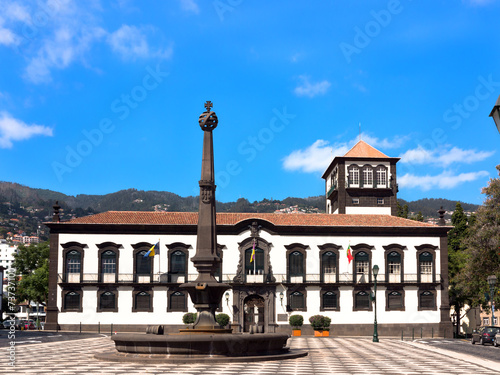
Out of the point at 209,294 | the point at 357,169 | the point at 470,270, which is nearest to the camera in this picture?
the point at 209,294

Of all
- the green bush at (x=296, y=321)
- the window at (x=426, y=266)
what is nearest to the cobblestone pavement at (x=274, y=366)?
the green bush at (x=296, y=321)

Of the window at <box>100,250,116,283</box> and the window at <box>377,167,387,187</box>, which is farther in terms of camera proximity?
the window at <box>377,167,387,187</box>

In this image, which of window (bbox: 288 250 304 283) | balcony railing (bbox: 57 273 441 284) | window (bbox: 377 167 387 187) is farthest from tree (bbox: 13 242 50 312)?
window (bbox: 377 167 387 187)

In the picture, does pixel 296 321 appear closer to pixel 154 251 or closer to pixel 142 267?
pixel 154 251

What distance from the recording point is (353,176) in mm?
60656

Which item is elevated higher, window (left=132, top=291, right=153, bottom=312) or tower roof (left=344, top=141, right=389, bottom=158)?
tower roof (left=344, top=141, right=389, bottom=158)

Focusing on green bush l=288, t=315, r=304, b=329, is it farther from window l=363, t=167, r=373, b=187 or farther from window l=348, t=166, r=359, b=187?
window l=363, t=167, r=373, b=187

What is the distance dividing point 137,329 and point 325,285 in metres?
15.8

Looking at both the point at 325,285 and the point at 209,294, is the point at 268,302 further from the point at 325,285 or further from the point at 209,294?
the point at 209,294

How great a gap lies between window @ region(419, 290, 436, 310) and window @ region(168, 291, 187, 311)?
19.8m

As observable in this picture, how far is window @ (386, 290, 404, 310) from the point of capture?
5119 cm

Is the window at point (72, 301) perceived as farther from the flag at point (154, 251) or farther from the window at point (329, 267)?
the window at point (329, 267)

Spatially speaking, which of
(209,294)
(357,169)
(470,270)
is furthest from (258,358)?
(357,169)

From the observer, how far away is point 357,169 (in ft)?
199
